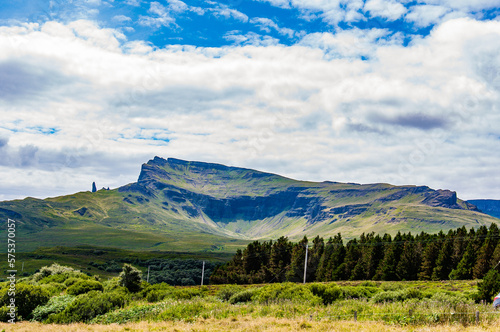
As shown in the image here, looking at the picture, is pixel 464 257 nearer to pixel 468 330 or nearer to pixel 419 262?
pixel 419 262

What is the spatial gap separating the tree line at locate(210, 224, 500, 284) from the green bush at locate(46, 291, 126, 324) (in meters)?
53.9

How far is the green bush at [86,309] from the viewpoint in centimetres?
3355

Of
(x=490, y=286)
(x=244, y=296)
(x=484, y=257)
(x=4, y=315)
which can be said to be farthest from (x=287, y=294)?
(x=484, y=257)

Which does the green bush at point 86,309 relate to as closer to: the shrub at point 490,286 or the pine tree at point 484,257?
the shrub at point 490,286

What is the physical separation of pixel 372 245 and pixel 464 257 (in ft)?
61.8

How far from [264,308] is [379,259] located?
6653 cm

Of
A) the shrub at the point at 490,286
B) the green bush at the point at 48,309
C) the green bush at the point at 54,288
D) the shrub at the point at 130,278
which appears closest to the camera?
the shrub at the point at 490,286

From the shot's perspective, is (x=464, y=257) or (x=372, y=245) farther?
(x=372, y=245)

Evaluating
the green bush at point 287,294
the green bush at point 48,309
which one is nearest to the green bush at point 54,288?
the green bush at point 48,309

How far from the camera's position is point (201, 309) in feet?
99.1

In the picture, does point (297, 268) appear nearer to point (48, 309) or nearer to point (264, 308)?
point (48, 309)

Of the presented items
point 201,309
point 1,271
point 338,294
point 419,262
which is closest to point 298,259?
point 419,262

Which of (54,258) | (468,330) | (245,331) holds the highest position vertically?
(468,330)

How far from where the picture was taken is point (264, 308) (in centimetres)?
2898
